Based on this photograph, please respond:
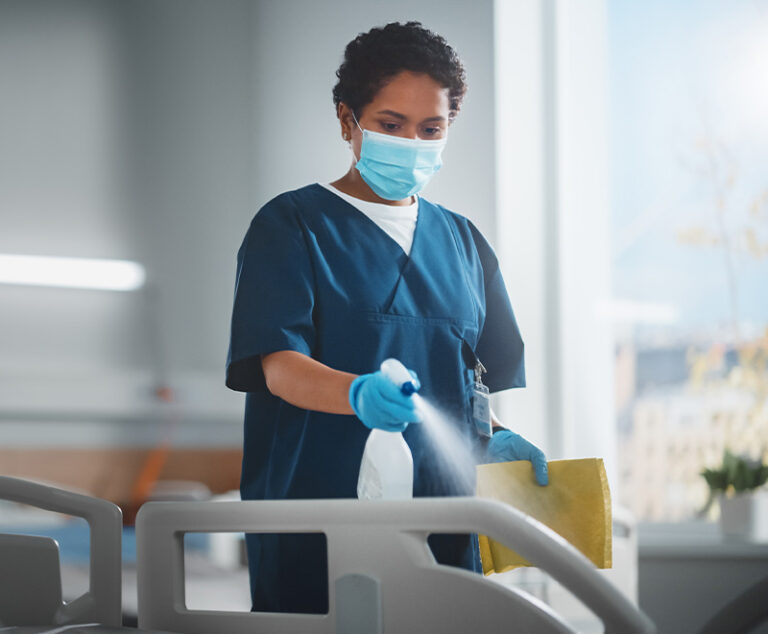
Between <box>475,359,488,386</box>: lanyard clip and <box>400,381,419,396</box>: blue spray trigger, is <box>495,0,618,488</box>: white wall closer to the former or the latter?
<box>475,359,488,386</box>: lanyard clip

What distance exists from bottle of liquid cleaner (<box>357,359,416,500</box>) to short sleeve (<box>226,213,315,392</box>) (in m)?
Result: 0.19

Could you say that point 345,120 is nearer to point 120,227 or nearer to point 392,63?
point 392,63

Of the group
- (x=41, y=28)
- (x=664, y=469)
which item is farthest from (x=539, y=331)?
(x=41, y=28)

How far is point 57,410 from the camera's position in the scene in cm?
295

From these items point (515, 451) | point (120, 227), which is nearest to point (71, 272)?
point (120, 227)

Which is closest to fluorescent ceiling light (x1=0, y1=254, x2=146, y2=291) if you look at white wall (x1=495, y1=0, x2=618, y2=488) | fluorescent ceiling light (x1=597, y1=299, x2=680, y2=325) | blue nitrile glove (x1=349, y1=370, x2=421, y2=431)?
white wall (x1=495, y1=0, x2=618, y2=488)

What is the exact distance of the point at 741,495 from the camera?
2.49m

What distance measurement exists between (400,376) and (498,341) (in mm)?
519

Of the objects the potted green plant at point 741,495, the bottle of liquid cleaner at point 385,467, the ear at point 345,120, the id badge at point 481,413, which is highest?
the ear at point 345,120

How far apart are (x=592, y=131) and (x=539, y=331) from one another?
2.08ft

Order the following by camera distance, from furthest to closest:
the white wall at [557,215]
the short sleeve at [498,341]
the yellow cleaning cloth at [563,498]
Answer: the white wall at [557,215] < the short sleeve at [498,341] < the yellow cleaning cloth at [563,498]

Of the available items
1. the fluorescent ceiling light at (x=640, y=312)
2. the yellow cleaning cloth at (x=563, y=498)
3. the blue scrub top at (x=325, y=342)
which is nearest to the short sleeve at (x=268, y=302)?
the blue scrub top at (x=325, y=342)

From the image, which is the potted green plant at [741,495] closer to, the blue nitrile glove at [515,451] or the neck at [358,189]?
the blue nitrile glove at [515,451]

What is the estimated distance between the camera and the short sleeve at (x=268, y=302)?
Answer: 55.4 inches
